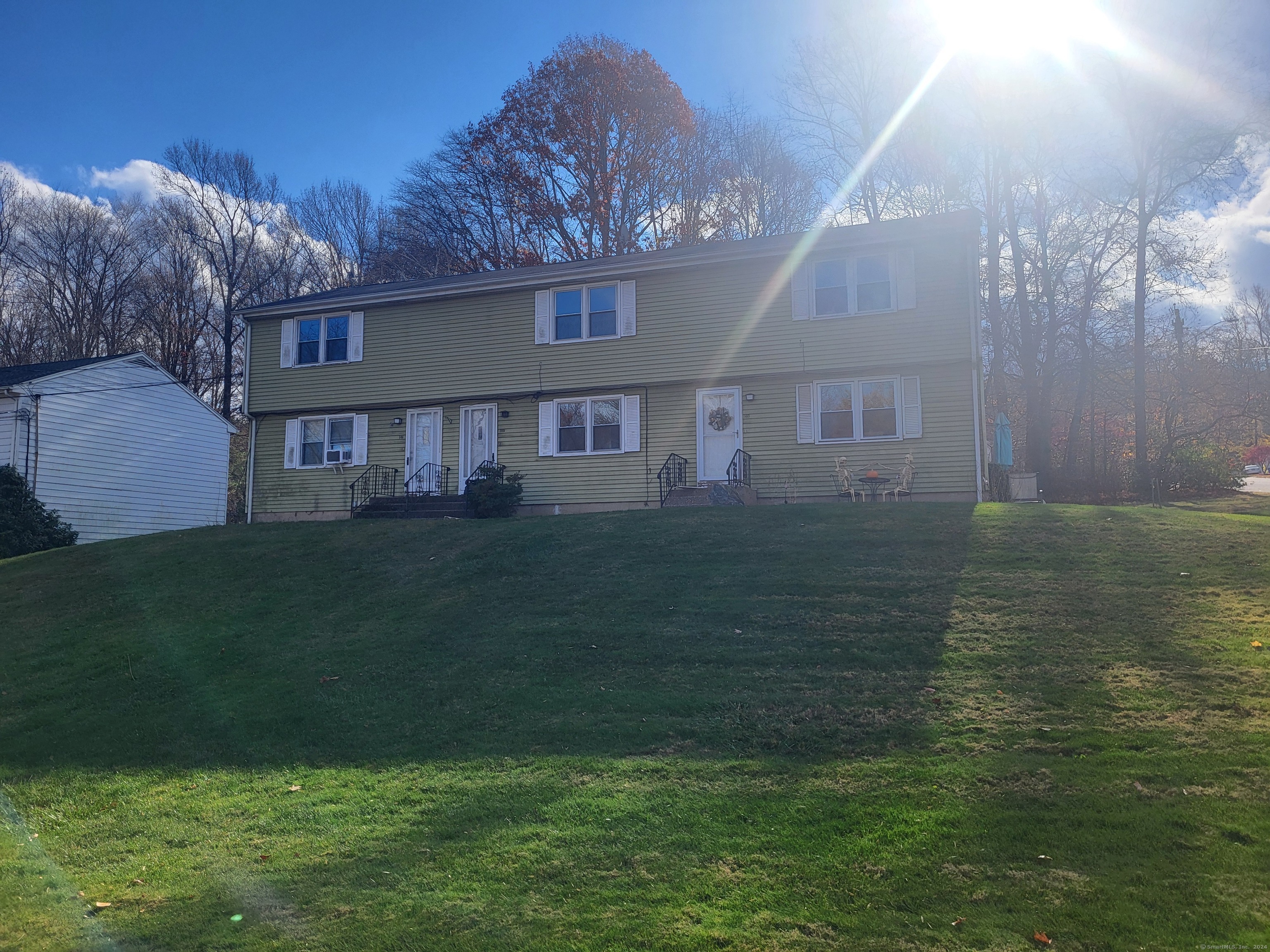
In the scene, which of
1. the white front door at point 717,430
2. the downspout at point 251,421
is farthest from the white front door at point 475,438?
the downspout at point 251,421

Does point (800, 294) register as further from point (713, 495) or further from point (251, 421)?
point (251, 421)

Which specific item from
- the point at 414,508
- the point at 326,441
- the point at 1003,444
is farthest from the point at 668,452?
the point at 326,441

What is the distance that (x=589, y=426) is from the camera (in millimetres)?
19250

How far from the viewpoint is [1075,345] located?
28578 mm

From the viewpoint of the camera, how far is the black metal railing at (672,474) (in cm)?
1819

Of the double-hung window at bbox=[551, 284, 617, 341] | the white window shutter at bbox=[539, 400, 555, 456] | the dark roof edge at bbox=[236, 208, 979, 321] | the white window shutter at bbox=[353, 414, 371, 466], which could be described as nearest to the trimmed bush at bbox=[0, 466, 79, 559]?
the dark roof edge at bbox=[236, 208, 979, 321]

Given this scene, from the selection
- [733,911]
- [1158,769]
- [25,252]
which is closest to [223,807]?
[733,911]

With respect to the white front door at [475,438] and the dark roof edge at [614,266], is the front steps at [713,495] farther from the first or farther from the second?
the dark roof edge at [614,266]

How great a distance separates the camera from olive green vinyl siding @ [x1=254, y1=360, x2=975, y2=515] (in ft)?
55.5

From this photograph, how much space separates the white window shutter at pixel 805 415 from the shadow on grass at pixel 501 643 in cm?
321

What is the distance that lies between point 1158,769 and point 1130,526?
24.6ft

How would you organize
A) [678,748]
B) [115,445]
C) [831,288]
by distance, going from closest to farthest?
[678,748] → [831,288] → [115,445]

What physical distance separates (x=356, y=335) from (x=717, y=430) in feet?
29.4

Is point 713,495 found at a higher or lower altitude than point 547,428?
lower
